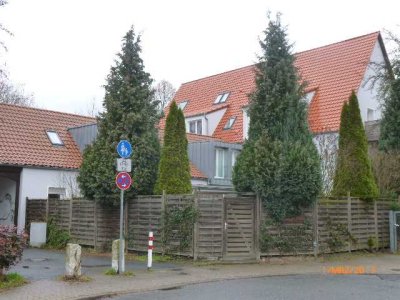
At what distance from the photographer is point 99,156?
19375 mm

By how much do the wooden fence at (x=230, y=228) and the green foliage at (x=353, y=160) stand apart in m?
0.63

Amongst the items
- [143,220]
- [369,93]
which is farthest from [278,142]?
[369,93]

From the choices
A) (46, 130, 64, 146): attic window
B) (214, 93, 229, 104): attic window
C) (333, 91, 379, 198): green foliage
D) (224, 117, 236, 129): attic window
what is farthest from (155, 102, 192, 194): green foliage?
Result: (214, 93, 229, 104): attic window

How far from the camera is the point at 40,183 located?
24938mm

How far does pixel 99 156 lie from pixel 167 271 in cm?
607

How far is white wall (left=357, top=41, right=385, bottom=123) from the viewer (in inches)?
1185

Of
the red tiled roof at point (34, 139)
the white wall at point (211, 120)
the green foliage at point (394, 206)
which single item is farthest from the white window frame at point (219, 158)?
the green foliage at point (394, 206)

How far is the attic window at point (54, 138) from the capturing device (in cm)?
2756

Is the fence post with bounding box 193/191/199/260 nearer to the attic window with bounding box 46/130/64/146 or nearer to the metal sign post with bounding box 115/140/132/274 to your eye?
the metal sign post with bounding box 115/140/132/274

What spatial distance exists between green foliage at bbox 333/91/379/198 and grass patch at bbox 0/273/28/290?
12758mm

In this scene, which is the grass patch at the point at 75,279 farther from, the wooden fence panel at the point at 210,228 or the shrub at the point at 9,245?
the wooden fence panel at the point at 210,228

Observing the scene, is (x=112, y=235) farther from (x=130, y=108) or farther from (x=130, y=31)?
(x=130, y=31)

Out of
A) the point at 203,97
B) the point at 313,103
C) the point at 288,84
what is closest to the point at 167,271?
the point at 288,84

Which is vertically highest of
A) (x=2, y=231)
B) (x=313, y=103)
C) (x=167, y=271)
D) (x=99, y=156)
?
(x=313, y=103)
